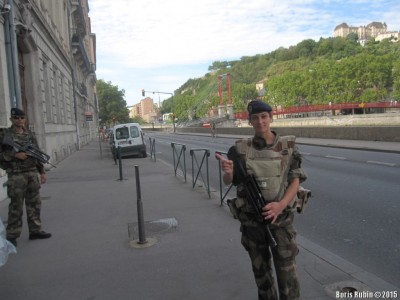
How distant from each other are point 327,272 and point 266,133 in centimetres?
191

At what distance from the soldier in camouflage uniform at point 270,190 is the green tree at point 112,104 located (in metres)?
68.7

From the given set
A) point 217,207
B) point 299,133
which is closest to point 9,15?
point 217,207

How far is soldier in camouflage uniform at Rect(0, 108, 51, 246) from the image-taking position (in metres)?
5.36

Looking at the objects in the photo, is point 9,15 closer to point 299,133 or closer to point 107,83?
point 299,133

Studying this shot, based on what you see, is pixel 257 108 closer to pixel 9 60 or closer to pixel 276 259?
pixel 276 259

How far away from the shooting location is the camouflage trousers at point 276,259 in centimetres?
293

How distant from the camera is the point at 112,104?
7175 cm

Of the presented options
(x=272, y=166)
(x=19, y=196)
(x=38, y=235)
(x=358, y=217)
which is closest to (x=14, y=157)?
(x=19, y=196)

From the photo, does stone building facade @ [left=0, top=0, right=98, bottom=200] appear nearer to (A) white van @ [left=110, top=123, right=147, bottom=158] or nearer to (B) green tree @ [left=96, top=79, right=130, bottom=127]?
(A) white van @ [left=110, top=123, right=147, bottom=158]

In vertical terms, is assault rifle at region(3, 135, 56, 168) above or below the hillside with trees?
below

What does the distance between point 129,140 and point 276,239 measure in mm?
18580

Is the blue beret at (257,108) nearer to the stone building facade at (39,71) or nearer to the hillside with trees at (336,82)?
the stone building facade at (39,71)

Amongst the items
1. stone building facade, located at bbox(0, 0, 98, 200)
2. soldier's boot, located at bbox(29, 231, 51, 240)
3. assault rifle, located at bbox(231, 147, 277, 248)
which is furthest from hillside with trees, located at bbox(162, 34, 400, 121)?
assault rifle, located at bbox(231, 147, 277, 248)

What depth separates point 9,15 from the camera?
36.3 feet
